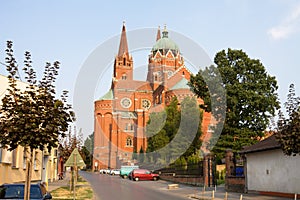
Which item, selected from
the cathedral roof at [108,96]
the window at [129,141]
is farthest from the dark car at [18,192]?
the cathedral roof at [108,96]

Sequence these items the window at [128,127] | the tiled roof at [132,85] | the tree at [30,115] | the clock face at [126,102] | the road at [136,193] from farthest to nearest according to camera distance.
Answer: the tiled roof at [132,85], the clock face at [126,102], the window at [128,127], the road at [136,193], the tree at [30,115]

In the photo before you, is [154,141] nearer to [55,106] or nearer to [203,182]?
[203,182]

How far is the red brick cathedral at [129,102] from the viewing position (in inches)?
3359

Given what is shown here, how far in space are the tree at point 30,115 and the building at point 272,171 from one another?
1322 centimetres

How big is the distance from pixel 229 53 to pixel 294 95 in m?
23.8

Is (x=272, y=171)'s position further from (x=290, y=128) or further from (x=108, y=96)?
(x=108, y=96)

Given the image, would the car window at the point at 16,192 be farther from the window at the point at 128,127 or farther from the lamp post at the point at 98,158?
the lamp post at the point at 98,158

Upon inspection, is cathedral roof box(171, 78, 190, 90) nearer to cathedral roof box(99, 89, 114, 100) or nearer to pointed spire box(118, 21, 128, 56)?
cathedral roof box(99, 89, 114, 100)

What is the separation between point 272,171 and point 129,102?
75.4 meters

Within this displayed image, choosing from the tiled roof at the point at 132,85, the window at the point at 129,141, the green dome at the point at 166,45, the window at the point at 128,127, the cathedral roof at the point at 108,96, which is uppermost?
the green dome at the point at 166,45

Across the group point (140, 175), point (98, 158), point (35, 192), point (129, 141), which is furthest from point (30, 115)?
point (98, 158)

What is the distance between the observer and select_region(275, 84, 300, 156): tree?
48.3 ft

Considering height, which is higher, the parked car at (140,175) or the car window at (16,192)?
the car window at (16,192)

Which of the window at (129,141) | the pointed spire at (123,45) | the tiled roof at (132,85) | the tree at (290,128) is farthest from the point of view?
the pointed spire at (123,45)
